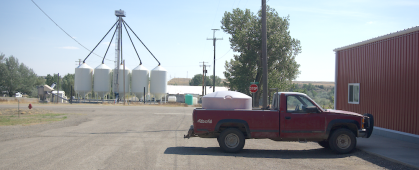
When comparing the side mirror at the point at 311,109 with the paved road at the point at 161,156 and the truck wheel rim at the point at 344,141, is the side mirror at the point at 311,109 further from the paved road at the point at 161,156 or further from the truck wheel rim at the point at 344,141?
the paved road at the point at 161,156

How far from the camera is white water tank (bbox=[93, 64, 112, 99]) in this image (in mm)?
50438

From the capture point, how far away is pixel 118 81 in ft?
167

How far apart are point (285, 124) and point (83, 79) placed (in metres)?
48.4

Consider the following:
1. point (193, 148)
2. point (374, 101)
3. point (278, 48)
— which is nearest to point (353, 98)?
point (374, 101)

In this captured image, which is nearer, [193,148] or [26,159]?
[26,159]

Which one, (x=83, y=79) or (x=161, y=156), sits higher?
(x=83, y=79)

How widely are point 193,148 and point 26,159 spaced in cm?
495

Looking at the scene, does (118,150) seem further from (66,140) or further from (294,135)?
(294,135)

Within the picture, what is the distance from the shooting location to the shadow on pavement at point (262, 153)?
8.91 meters

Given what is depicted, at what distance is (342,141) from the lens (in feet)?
30.3

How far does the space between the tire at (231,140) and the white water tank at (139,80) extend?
145 ft

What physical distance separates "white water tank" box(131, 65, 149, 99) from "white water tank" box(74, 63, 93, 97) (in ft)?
25.1

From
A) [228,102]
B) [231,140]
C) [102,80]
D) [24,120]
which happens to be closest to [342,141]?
[231,140]

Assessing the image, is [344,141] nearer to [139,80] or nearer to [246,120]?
[246,120]
